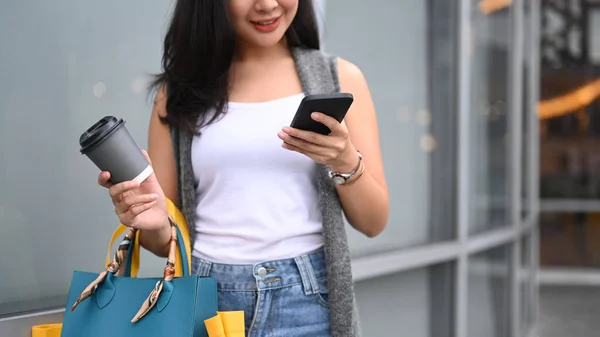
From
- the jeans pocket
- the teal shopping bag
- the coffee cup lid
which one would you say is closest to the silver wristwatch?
the jeans pocket

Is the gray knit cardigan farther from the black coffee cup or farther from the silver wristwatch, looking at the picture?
the black coffee cup

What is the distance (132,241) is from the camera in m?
1.50

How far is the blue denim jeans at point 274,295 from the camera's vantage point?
145cm

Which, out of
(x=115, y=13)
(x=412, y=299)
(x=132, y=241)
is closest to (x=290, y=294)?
(x=132, y=241)

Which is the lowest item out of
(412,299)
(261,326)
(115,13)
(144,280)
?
(412,299)

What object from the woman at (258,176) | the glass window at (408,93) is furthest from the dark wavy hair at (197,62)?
the glass window at (408,93)

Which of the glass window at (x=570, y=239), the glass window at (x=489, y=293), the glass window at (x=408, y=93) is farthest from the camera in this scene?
the glass window at (x=570, y=239)

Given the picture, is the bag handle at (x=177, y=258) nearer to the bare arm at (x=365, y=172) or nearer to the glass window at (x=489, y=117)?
the bare arm at (x=365, y=172)

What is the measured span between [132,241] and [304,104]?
0.50 metres

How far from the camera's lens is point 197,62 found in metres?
1.63

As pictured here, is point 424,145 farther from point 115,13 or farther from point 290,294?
point 290,294

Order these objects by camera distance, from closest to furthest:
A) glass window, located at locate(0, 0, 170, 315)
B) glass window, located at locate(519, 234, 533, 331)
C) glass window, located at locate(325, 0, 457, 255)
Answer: glass window, located at locate(0, 0, 170, 315) < glass window, located at locate(325, 0, 457, 255) < glass window, located at locate(519, 234, 533, 331)

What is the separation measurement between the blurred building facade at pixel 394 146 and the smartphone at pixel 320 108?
0.87 metres

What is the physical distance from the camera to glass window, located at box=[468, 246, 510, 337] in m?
4.34
